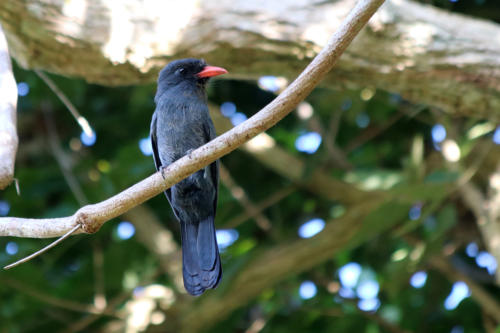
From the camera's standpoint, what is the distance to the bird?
4164mm

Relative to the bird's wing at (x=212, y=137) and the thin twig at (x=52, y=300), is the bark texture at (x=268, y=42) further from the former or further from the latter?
the thin twig at (x=52, y=300)

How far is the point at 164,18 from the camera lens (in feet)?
14.1

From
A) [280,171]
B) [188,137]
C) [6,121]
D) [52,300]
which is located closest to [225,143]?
[6,121]

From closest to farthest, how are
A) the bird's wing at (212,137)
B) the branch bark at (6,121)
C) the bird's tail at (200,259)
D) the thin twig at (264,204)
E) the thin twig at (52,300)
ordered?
the branch bark at (6,121), the bird's tail at (200,259), the bird's wing at (212,137), the thin twig at (52,300), the thin twig at (264,204)

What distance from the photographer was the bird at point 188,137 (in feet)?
13.7

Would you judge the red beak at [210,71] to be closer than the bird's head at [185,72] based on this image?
Yes

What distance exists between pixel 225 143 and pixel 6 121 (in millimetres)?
1030

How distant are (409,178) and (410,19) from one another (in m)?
1.20

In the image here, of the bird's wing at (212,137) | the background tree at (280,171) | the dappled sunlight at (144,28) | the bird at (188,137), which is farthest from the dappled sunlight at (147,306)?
the dappled sunlight at (144,28)

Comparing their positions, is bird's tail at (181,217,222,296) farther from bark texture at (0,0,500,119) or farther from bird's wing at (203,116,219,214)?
bark texture at (0,0,500,119)

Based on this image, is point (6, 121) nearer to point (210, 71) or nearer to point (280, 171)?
point (210, 71)

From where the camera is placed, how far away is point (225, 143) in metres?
2.79

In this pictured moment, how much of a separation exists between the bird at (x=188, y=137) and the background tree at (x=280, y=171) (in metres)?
0.15

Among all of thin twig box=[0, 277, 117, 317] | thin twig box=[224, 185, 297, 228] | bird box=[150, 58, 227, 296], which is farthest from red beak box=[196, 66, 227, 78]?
thin twig box=[0, 277, 117, 317]
